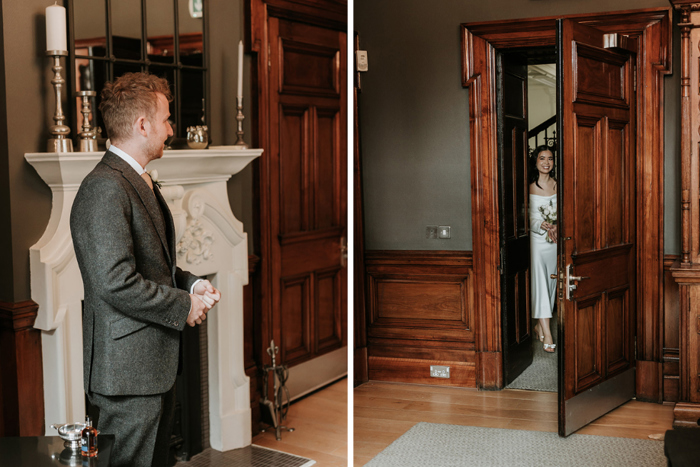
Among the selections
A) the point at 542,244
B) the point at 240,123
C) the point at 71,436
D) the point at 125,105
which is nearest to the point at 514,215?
the point at 542,244

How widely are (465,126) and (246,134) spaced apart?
1628 millimetres

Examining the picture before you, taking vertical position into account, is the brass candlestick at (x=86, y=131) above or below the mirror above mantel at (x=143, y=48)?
below

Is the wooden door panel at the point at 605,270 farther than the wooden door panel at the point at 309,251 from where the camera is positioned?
Yes

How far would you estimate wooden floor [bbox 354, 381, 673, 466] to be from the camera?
3.73 metres

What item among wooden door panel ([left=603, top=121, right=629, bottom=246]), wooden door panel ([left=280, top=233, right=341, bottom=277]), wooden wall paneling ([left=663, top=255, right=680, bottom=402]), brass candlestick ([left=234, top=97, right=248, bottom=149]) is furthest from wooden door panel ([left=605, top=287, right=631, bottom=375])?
brass candlestick ([left=234, top=97, right=248, bottom=149])

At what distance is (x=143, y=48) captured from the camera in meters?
2.82

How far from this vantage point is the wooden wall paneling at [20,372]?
8.00 ft

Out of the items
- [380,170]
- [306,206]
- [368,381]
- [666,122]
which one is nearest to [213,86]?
[306,206]

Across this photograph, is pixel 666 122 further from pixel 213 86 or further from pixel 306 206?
pixel 213 86

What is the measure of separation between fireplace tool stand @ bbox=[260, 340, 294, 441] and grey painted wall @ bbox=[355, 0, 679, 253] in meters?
1.34

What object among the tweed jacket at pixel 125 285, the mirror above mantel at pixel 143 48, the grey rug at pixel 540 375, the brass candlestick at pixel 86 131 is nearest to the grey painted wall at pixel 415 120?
the grey rug at pixel 540 375

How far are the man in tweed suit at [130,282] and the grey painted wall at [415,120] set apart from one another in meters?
2.34

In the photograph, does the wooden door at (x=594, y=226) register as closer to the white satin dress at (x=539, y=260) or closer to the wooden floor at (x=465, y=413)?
the wooden floor at (x=465, y=413)

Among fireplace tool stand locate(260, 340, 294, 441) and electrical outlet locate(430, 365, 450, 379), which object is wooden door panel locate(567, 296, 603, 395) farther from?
fireplace tool stand locate(260, 340, 294, 441)
